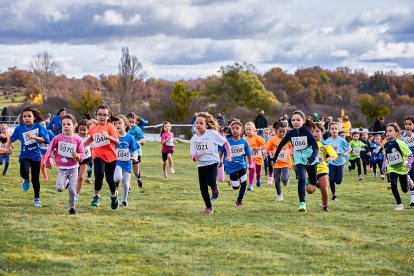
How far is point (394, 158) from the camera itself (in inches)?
625

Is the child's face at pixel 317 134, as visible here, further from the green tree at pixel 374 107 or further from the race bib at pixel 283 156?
the green tree at pixel 374 107

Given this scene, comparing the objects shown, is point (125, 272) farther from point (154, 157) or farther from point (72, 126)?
point (154, 157)

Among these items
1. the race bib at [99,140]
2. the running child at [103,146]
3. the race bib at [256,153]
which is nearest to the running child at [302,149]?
the running child at [103,146]

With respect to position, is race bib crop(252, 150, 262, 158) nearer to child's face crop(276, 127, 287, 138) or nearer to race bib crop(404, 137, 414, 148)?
child's face crop(276, 127, 287, 138)

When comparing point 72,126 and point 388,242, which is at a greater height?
point 72,126

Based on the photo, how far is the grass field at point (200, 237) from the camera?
9.16 metres

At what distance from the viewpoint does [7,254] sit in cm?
Answer: 944

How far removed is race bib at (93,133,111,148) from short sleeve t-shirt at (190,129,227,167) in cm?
161

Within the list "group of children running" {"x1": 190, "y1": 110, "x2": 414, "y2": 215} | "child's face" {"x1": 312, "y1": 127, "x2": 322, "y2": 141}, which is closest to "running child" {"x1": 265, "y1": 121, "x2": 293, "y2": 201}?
"group of children running" {"x1": 190, "y1": 110, "x2": 414, "y2": 215}

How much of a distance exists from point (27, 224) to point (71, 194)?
167 cm

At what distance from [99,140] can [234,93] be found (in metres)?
66.8

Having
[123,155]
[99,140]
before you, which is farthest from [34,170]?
[123,155]

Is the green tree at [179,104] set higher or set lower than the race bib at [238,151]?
higher

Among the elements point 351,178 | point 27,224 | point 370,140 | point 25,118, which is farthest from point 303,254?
point 370,140
